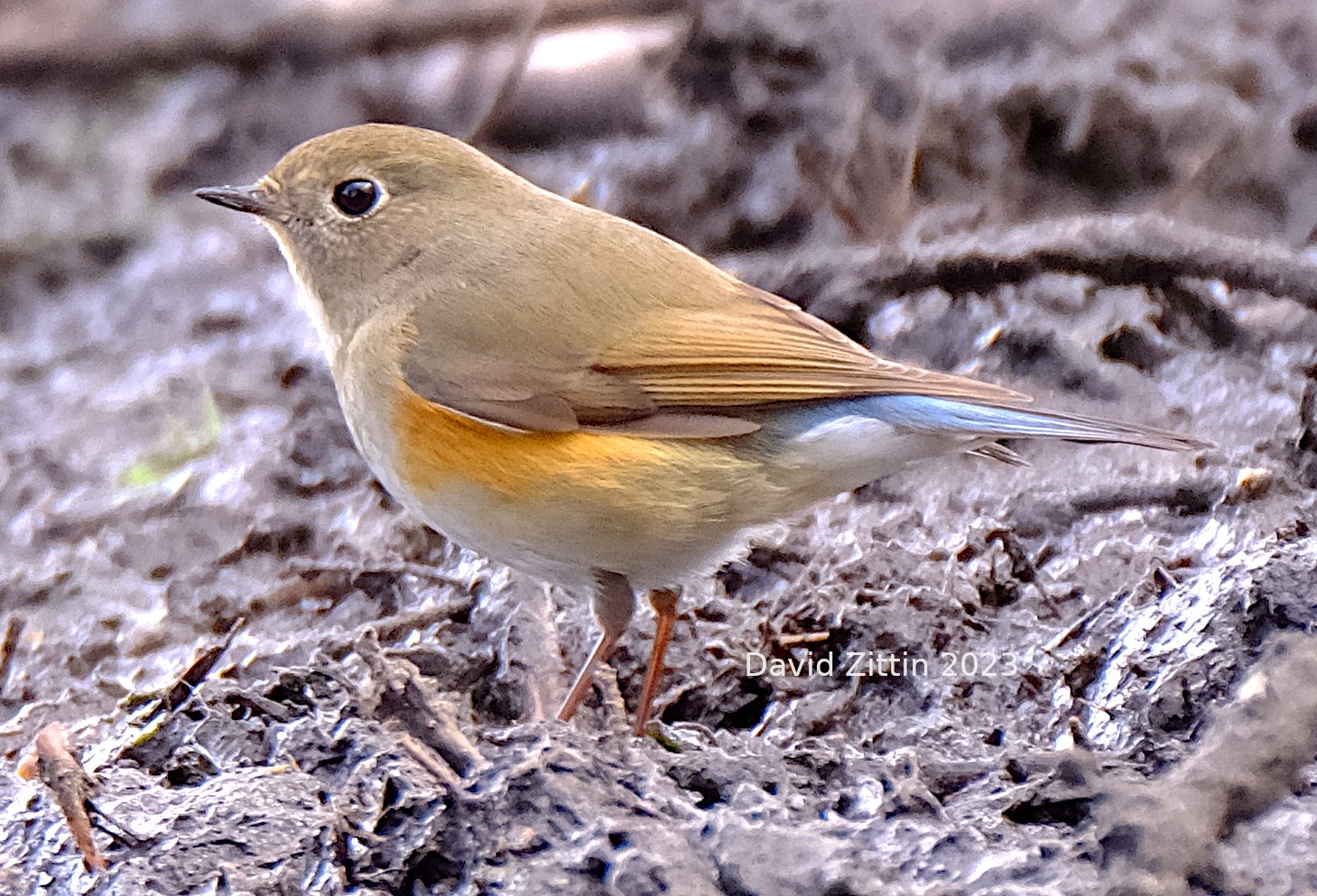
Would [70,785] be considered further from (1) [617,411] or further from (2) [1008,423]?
(2) [1008,423]

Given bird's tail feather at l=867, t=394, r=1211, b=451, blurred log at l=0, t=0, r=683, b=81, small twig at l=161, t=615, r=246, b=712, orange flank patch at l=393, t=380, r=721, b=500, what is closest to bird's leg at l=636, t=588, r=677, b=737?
orange flank patch at l=393, t=380, r=721, b=500

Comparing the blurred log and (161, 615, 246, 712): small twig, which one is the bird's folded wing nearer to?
(161, 615, 246, 712): small twig

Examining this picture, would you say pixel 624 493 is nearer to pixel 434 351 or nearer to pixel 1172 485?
pixel 434 351

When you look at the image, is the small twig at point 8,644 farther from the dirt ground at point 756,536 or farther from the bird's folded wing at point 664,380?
the bird's folded wing at point 664,380

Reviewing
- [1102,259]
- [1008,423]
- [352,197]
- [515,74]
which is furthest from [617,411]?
[515,74]

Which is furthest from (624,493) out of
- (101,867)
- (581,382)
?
(101,867)
